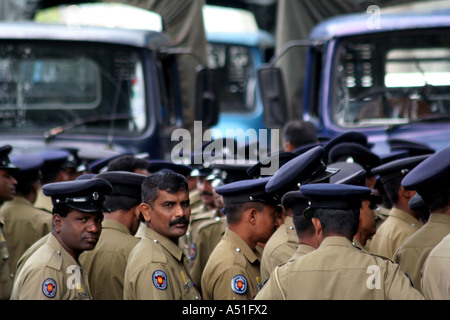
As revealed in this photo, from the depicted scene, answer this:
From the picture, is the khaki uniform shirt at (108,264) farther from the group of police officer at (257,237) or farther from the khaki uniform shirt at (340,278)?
the khaki uniform shirt at (340,278)

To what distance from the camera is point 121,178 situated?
231 inches

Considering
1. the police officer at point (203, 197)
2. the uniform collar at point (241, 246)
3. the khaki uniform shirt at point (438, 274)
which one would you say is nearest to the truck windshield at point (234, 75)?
the police officer at point (203, 197)

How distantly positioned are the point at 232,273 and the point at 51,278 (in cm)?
109

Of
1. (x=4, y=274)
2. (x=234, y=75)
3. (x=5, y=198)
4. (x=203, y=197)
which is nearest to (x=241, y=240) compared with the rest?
(x=4, y=274)

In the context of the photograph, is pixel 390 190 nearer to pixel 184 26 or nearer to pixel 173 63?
pixel 173 63

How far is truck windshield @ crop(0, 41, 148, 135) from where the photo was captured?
9445 mm

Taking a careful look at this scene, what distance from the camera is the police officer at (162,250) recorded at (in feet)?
15.5

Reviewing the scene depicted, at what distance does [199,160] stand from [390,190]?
255 cm

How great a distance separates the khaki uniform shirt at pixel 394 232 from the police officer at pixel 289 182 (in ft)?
3.17

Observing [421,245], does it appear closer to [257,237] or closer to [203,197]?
[257,237]

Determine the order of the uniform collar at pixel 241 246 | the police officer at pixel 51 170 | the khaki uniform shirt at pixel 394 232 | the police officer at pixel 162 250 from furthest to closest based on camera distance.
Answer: the police officer at pixel 51 170 < the khaki uniform shirt at pixel 394 232 < the uniform collar at pixel 241 246 < the police officer at pixel 162 250
